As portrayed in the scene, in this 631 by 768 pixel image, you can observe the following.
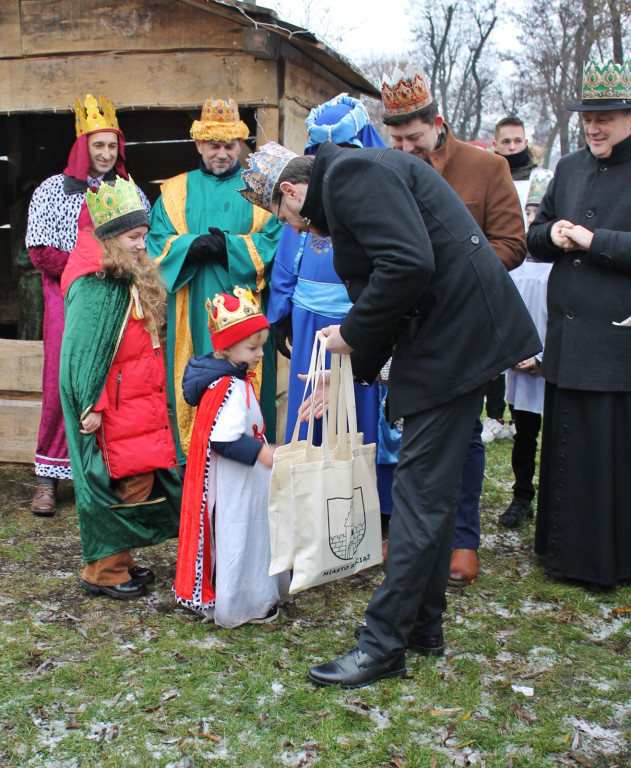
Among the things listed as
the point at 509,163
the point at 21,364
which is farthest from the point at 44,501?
the point at 509,163

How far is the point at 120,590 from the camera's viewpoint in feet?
11.7

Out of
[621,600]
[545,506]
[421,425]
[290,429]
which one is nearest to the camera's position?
[421,425]

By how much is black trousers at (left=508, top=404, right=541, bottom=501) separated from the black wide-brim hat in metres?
1.69

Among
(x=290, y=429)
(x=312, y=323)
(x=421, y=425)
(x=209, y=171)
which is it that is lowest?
(x=290, y=429)

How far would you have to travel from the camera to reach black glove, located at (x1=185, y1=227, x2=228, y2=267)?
449 centimetres

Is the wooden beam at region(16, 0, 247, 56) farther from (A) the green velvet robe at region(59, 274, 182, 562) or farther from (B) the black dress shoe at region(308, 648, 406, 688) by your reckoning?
(B) the black dress shoe at region(308, 648, 406, 688)

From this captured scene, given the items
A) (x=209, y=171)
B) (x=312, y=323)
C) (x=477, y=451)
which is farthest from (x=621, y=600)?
(x=209, y=171)

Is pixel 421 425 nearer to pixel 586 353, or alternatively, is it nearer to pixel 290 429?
pixel 586 353

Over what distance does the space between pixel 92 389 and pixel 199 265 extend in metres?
1.41

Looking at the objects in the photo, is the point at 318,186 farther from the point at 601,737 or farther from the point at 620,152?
the point at 601,737

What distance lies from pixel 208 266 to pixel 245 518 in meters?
1.88

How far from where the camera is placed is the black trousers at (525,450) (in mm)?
4578

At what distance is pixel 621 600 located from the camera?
3.56 m

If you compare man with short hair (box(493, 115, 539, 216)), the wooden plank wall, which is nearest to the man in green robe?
the wooden plank wall
